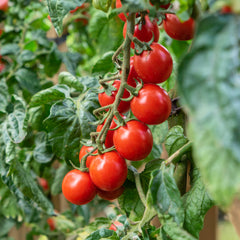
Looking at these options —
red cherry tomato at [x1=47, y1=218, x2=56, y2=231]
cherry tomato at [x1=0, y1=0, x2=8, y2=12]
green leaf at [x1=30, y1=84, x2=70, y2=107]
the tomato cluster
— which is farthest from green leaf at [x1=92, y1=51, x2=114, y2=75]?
red cherry tomato at [x1=47, y1=218, x2=56, y2=231]

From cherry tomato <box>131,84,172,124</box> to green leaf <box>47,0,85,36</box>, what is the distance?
0.51 feet

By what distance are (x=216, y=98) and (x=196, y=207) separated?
12.0 inches

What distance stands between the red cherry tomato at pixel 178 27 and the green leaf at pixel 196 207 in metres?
0.23

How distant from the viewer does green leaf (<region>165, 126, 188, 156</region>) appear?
23.1 inches

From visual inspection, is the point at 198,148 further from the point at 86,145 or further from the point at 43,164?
the point at 43,164

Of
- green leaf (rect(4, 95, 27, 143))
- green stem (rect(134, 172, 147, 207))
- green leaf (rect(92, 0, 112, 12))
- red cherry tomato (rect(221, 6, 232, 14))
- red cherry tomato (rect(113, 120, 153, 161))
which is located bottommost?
green stem (rect(134, 172, 147, 207))

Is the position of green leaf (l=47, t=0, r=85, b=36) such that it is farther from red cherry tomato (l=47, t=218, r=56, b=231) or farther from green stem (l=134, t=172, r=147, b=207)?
red cherry tomato (l=47, t=218, r=56, b=231)

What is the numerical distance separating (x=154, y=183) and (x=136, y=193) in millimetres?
183

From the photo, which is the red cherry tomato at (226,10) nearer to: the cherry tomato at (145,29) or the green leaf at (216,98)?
the green leaf at (216,98)

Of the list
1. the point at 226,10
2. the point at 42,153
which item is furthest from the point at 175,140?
the point at 42,153

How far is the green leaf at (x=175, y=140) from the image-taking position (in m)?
0.59

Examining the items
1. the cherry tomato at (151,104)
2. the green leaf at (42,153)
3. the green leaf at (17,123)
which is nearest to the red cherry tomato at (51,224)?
the green leaf at (42,153)

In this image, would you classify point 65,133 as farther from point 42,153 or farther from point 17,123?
point 42,153

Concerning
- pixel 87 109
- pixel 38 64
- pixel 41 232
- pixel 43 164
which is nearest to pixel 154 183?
pixel 87 109
